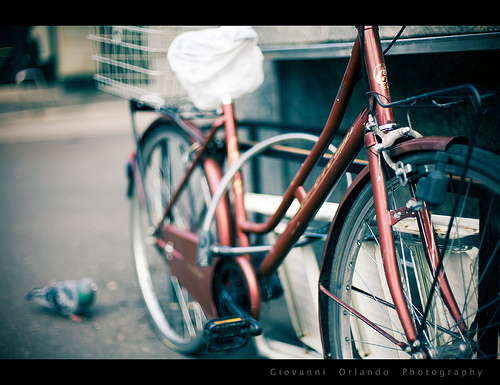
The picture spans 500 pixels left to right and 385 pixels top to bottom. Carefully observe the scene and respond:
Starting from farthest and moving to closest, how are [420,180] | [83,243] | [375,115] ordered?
[83,243] < [375,115] < [420,180]

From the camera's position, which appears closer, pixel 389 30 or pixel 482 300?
pixel 482 300

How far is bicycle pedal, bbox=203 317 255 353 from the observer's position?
2.07 metres

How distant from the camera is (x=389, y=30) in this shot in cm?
213

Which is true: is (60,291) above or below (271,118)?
below

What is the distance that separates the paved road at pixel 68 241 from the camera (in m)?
2.94

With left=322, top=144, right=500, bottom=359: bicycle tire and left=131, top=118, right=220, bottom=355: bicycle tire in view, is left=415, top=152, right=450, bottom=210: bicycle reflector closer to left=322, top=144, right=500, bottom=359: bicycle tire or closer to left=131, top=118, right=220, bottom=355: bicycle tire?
left=322, top=144, right=500, bottom=359: bicycle tire

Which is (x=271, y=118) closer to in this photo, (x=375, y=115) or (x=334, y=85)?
(x=334, y=85)

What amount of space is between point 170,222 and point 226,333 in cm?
92

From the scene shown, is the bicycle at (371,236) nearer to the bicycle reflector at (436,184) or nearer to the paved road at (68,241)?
the bicycle reflector at (436,184)

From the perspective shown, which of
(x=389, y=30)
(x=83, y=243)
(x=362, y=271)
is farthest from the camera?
(x=83, y=243)

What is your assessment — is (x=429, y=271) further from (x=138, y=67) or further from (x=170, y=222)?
(x=138, y=67)
